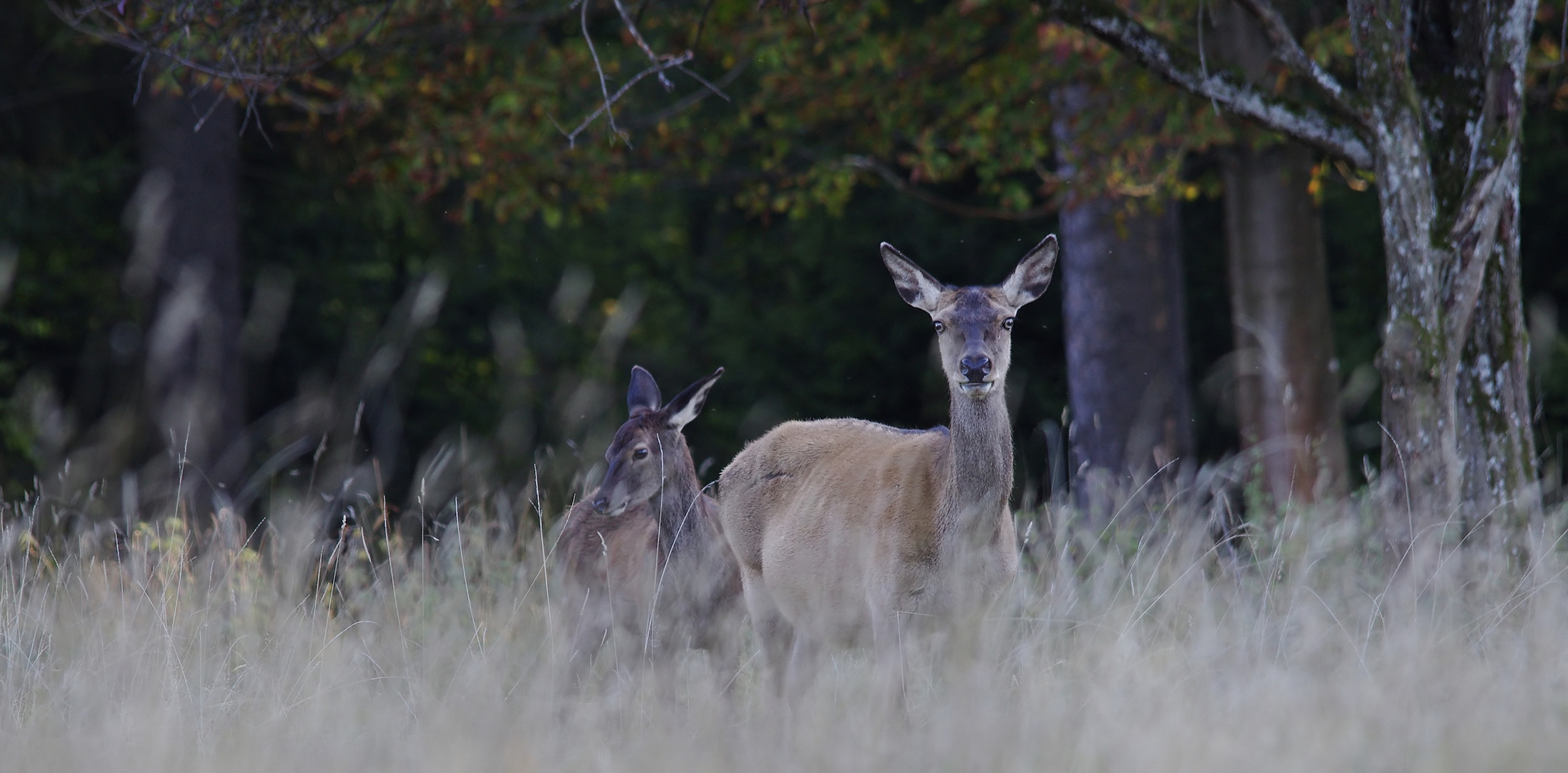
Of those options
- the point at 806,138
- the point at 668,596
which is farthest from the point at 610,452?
the point at 806,138

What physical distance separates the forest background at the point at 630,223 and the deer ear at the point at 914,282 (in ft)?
6.28

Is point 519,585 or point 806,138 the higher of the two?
point 806,138

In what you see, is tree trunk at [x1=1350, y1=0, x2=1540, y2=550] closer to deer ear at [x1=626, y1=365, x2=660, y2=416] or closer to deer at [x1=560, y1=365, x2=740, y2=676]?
deer at [x1=560, y1=365, x2=740, y2=676]

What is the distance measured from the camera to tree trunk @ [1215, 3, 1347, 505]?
33.2ft

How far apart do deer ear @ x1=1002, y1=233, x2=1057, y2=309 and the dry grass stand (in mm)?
1112

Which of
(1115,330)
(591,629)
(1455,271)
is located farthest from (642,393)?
(1115,330)

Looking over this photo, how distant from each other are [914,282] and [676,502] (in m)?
1.47

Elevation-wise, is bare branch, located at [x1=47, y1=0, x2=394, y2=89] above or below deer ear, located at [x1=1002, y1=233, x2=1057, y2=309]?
above

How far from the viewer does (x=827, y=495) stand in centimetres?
667

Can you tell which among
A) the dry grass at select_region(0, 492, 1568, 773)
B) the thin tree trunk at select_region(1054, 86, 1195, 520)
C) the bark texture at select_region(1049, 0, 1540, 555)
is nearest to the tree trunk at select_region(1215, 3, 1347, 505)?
the thin tree trunk at select_region(1054, 86, 1195, 520)

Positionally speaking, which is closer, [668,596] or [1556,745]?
[1556,745]

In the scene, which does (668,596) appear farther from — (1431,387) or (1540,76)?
(1540,76)

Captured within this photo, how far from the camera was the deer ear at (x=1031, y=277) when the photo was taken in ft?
21.0

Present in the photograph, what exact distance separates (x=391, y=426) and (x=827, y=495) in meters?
8.29
